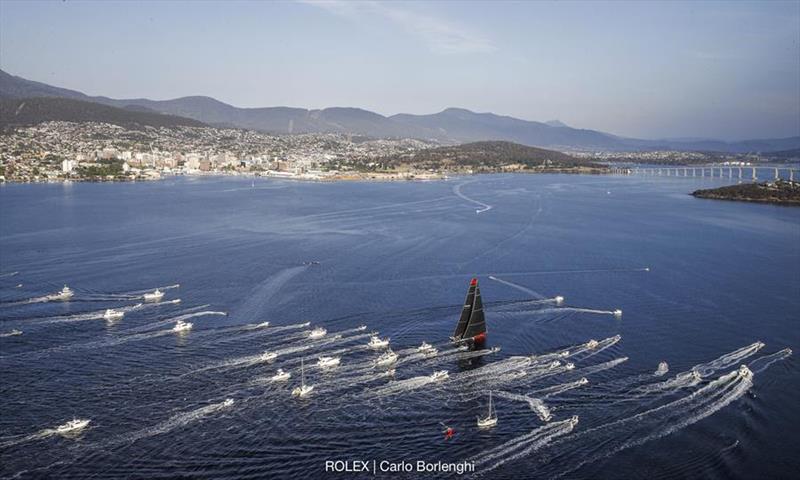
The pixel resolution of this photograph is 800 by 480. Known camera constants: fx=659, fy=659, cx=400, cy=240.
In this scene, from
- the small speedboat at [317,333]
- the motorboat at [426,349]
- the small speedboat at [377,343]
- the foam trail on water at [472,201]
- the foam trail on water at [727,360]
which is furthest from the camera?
the foam trail on water at [472,201]

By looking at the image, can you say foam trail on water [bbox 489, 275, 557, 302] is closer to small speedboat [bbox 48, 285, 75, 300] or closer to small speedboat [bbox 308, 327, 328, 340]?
small speedboat [bbox 308, 327, 328, 340]

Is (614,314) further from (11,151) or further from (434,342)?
(11,151)

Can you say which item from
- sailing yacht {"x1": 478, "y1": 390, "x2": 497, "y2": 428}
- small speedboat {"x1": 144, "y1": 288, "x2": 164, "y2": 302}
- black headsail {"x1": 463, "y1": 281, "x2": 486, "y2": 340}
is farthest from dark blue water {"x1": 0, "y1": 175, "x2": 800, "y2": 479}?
black headsail {"x1": 463, "y1": 281, "x2": 486, "y2": 340}

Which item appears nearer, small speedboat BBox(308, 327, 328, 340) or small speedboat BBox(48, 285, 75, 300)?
small speedboat BBox(308, 327, 328, 340)

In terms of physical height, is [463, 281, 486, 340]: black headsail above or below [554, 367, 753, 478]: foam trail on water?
above

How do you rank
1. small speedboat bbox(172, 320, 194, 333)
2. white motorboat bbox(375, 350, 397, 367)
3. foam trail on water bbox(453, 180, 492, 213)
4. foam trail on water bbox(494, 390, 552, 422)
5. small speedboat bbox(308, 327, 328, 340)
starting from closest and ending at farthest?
foam trail on water bbox(494, 390, 552, 422)
white motorboat bbox(375, 350, 397, 367)
small speedboat bbox(308, 327, 328, 340)
small speedboat bbox(172, 320, 194, 333)
foam trail on water bbox(453, 180, 492, 213)

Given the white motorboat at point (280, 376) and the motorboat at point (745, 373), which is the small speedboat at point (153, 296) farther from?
the motorboat at point (745, 373)

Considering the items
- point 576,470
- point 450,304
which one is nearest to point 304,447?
point 576,470

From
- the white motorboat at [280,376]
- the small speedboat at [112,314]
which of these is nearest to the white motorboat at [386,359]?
the white motorboat at [280,376]
